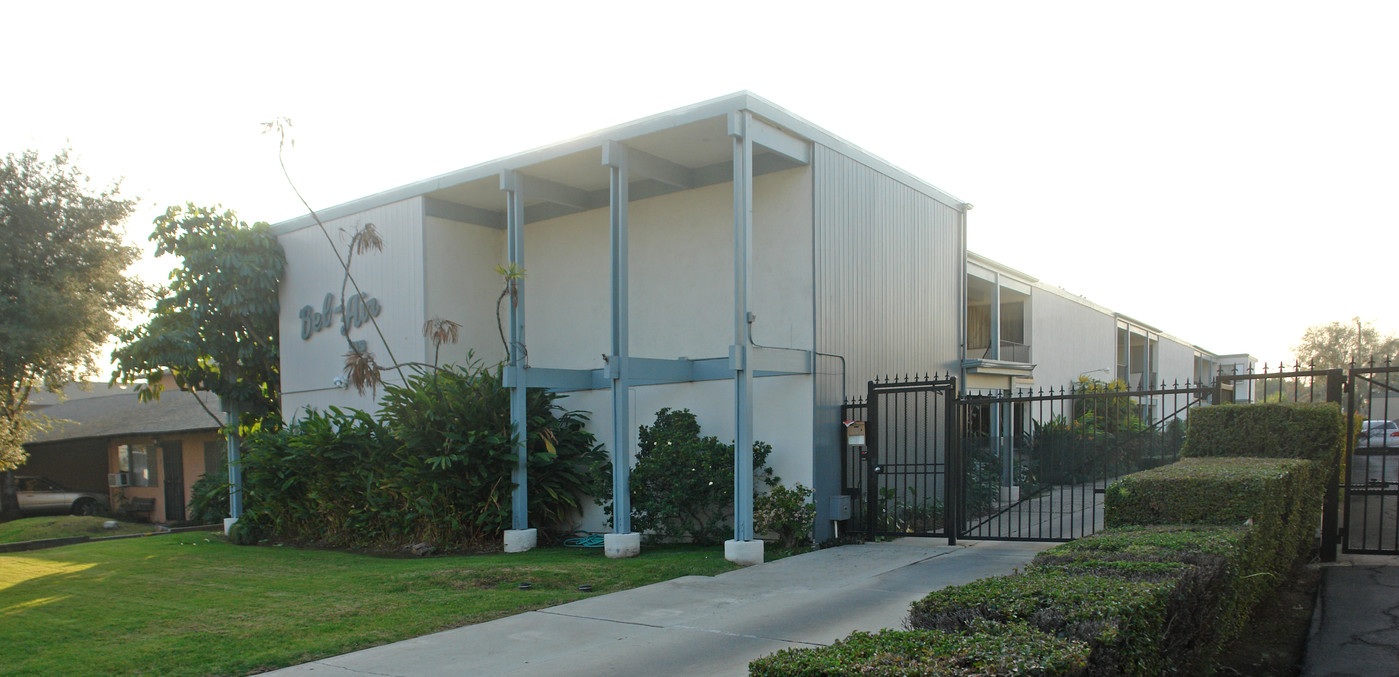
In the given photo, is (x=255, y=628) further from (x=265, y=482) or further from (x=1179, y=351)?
(x=1179, y=351)

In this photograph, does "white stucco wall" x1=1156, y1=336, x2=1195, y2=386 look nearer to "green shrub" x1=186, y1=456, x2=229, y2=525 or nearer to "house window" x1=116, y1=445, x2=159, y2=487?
"green shrub" x1=186, y1=456, x2=229, y2=525

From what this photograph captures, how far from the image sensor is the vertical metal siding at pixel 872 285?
39.6ft

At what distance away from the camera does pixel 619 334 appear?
1170 centimetres

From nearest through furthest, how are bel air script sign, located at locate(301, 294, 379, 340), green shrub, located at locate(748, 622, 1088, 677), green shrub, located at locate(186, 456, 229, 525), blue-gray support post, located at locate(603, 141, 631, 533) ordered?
green shrub, located at locate(748, 622, 1088, 677), blue-gray support post, located at locate(603, 141, 631, 533), bel air script sign, located at locate(301, 294, 379, 340), green shrub, located at locate(186, 456, 229, 525)

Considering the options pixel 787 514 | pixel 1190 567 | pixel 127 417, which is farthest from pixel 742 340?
pixel 127 417

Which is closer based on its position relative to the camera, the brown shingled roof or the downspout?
the downspout

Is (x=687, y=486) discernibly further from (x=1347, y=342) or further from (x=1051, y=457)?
(x=1347, y=342)

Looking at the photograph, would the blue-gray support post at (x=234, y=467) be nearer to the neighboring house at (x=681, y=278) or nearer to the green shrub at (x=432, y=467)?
the neighboring house at (x=681, y=278)

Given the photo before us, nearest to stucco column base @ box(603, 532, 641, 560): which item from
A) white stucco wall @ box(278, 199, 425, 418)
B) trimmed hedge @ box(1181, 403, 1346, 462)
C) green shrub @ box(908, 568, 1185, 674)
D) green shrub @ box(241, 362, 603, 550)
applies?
green shrub @ box(241, 362, 603, 550)

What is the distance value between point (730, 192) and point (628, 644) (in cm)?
786

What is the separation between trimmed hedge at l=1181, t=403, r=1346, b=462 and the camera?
336 inches

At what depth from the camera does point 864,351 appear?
1305 centimetres

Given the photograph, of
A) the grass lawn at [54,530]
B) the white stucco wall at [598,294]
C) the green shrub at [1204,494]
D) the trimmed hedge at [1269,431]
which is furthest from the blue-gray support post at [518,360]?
the grass lawn at [54,530]

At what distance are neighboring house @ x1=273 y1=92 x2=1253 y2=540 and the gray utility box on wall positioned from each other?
0.55 feet
